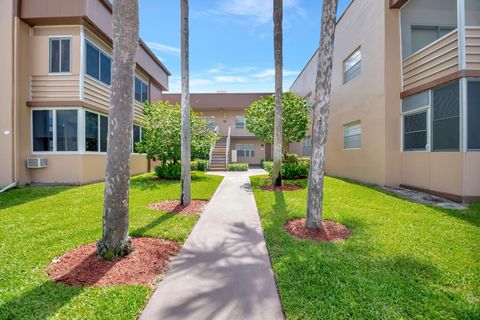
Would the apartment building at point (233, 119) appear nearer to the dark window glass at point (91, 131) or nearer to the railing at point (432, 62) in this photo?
the dark window glass at point (91, 131)

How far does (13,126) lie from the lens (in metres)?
9.85

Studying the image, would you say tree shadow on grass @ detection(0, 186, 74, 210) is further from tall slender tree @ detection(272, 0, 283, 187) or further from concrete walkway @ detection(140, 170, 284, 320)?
tall slender tree @ detection(272, 0, 283, 187)

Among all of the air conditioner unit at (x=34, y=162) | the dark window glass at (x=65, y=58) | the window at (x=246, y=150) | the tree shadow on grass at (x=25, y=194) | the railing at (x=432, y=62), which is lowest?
the tree shadow on grass at (x=25, y=194)

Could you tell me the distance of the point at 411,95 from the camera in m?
9.39

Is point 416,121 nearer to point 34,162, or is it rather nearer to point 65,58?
point 65,58

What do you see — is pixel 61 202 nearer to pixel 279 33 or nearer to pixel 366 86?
pixel 279 33

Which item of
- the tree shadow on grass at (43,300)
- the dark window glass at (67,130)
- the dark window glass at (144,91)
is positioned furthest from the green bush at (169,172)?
the tree shadow on grass at (43,300)

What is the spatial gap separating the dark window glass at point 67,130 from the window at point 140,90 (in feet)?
19.2

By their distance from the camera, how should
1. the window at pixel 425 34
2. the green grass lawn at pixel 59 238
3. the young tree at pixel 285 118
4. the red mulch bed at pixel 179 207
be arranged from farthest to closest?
1. the young tree at pixel 285 118
2. the window at pixel 425 34
3. the red mulch bed at pixel 179 207
4. the green grass lawn at pixel 59 238

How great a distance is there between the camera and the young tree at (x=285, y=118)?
13156 millimetres

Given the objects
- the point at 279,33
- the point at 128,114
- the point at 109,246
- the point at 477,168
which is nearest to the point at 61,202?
the point at 109,246

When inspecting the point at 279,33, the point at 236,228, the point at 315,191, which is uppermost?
the point at 279,33

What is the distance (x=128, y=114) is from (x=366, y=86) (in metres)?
10.9

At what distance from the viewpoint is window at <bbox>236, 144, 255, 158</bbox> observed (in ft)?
93.8
